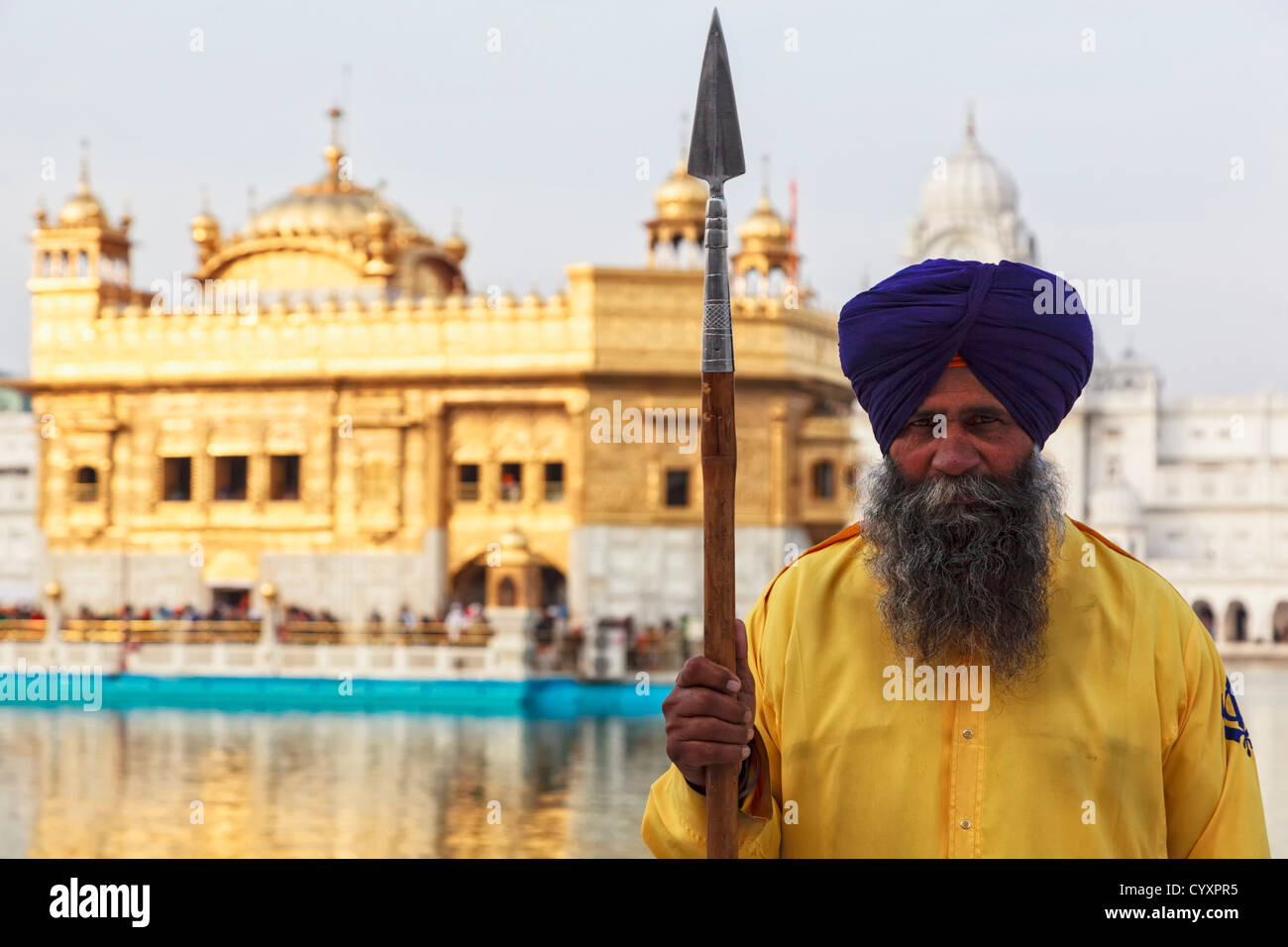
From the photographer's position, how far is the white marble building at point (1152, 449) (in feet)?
138

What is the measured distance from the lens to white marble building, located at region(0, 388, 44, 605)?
130 feet

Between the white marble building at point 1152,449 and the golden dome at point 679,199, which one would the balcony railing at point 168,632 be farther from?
the white marble building at point 1152,449

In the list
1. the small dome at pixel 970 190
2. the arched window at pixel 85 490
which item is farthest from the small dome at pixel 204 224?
the small dome at pixel 970 190

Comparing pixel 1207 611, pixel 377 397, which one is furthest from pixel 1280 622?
pixel 377 397

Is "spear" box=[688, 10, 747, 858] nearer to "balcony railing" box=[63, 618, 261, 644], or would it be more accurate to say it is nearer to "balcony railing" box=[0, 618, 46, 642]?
"balcony railing" box=[63, 618, 261, 644]

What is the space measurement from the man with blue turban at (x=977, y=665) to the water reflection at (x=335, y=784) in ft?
26.4

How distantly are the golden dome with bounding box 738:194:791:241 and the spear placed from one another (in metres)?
24.1

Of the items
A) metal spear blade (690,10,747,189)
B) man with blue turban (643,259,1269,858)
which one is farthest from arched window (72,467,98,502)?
metal spear blade (690,10,747,189)

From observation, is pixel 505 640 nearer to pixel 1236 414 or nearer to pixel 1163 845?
pixel 1163 845

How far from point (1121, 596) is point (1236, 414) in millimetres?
44731

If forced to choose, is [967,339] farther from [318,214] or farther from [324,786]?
[318,214]

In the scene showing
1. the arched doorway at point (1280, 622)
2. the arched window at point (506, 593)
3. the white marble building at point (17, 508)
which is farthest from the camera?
the white marble building at point (17, 508)

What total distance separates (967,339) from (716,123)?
0.44m
